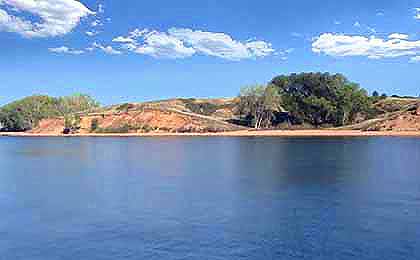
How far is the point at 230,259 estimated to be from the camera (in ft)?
76.7

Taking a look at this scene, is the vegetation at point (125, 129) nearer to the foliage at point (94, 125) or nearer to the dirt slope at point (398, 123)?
the foliage at point (94, 125)

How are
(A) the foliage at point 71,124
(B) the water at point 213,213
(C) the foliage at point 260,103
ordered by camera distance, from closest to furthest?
1. (B) the water at point 213,213
2. (C) the foliage at point 260,103
3. (A) the foliage at point 71,124

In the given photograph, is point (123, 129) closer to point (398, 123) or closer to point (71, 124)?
point (71, 124)

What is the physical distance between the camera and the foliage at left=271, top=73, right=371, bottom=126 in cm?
17012

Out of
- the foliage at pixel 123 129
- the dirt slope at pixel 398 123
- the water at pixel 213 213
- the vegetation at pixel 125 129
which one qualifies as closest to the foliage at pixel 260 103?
the dirt slope at pixel 398 123

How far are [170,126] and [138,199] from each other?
487ft

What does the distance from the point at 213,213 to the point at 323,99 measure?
470 ft

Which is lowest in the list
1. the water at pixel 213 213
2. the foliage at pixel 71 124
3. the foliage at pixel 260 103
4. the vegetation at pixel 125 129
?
the water at pixel 213 213

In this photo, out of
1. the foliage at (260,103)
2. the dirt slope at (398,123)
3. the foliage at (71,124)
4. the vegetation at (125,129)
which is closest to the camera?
the dirt slope at (398,123)

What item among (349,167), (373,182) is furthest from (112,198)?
(349,167)

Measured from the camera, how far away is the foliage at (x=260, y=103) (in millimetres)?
169250

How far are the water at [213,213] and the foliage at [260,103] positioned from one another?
108 metres

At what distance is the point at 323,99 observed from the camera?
17000cm

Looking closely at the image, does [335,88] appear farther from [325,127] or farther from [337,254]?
[337,254]
